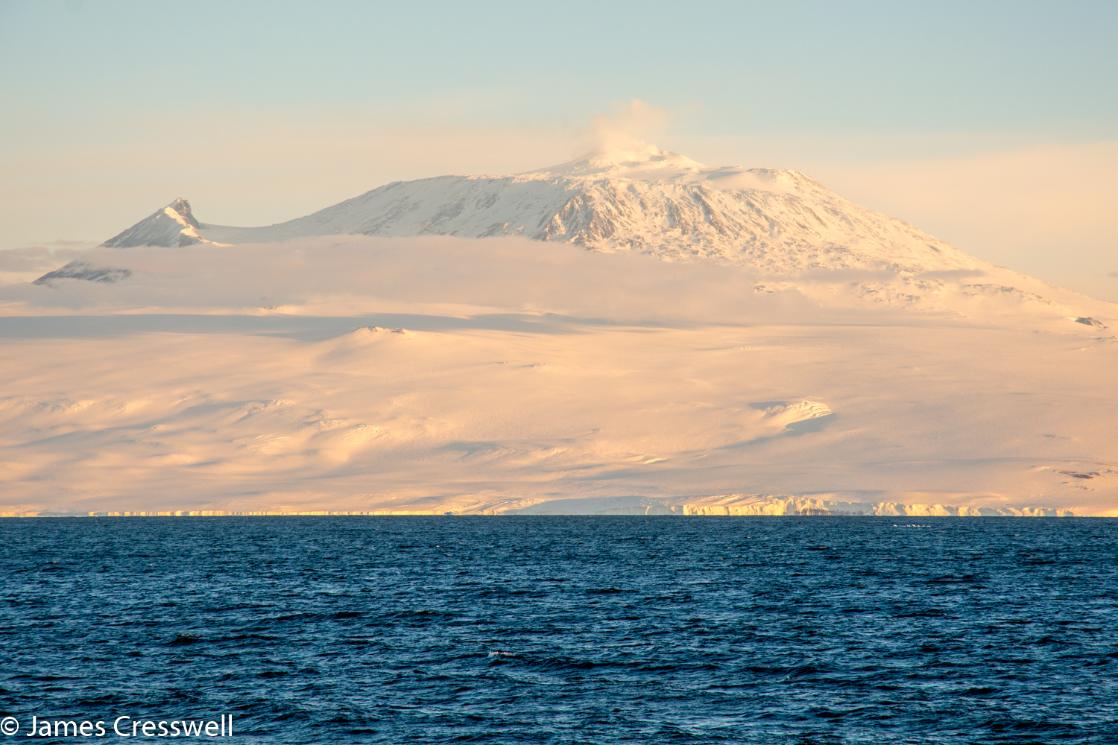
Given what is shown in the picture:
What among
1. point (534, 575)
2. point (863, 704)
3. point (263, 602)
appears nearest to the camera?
point (863, 704)

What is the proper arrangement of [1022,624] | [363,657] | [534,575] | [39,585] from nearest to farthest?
[363,657] < [1022,624] < [39,585] < [534,575]

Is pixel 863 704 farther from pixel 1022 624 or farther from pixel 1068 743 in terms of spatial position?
pixel 1022 624

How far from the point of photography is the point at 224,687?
195 feet

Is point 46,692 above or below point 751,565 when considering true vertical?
above

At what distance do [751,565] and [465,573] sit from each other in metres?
28.8

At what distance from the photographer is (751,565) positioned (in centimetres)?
13200

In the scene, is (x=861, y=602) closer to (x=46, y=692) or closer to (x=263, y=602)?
(x=263, y=602)

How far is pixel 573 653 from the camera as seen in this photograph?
226 ft

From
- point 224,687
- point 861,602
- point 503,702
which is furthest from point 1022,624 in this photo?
point 224,687

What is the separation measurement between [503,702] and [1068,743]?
848 inches

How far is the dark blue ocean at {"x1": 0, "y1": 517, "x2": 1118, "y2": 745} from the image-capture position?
176 feet

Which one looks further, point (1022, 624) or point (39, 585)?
point (39, 585)

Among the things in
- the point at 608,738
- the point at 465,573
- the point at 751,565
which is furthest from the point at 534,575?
the point at 608,738

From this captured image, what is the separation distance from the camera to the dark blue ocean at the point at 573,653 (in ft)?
176
